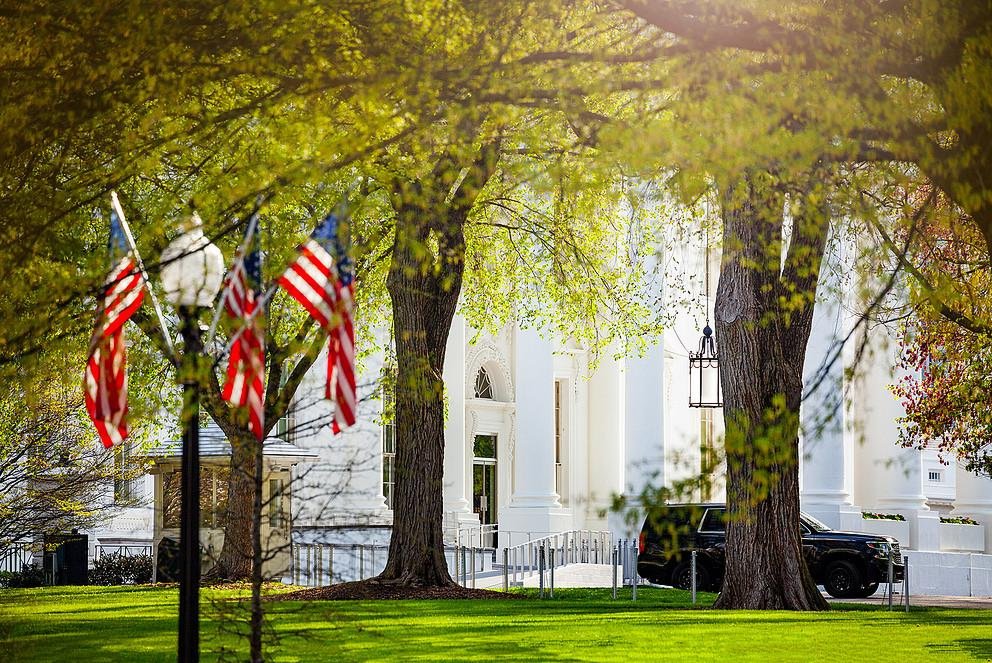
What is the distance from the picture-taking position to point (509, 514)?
123ft

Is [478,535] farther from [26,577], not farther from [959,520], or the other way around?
[959,520]

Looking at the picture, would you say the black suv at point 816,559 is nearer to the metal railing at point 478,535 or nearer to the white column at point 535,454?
the metal railing at point 478,535

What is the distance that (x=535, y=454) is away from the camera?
3778cm

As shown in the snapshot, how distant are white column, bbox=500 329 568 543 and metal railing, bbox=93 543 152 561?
9.98 m

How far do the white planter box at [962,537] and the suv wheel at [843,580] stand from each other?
53.2 feet

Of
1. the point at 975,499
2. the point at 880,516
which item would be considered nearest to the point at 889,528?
the point at 880,516

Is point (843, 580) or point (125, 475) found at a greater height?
point (125, 475)

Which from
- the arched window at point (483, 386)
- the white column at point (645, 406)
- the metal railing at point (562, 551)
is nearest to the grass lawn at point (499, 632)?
the metal railing at point (562, 551)

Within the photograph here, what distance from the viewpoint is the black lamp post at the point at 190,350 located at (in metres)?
8.85

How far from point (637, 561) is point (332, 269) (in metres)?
19.3

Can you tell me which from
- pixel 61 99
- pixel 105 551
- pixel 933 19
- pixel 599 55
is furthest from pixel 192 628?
pixel 105 551

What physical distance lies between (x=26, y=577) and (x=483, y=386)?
15.8m

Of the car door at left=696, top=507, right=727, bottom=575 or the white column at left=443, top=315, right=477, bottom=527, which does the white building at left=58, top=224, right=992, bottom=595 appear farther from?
the car door at left=696, top=507, right=727, bottom=575

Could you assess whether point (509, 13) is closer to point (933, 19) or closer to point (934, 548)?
point (933, 19)
